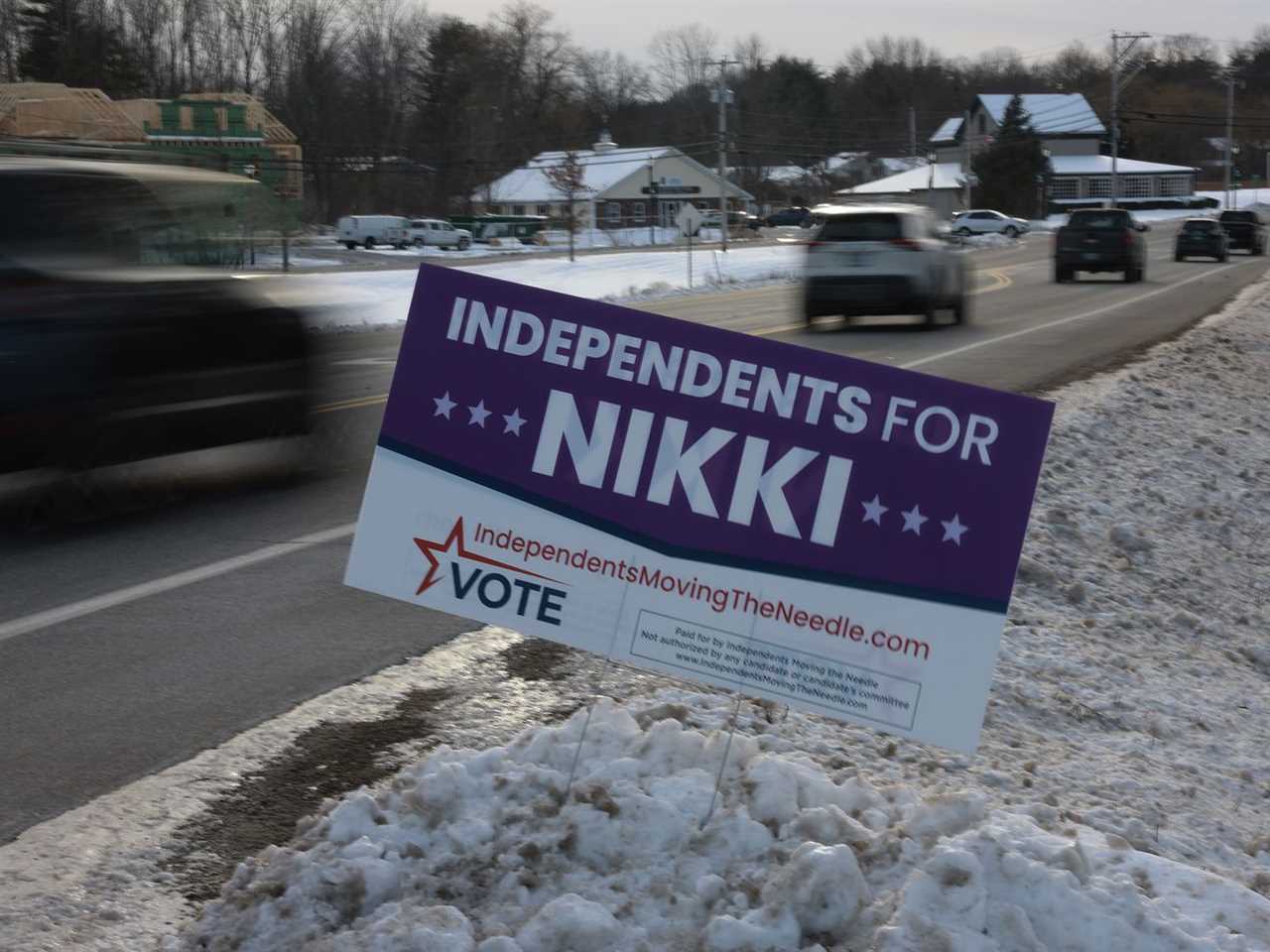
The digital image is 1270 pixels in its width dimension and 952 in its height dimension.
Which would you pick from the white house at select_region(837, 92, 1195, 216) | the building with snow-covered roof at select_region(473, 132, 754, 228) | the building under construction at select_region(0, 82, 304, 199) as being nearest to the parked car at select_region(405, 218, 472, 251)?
the building under construction at select_region(0, 82, 304, 199)

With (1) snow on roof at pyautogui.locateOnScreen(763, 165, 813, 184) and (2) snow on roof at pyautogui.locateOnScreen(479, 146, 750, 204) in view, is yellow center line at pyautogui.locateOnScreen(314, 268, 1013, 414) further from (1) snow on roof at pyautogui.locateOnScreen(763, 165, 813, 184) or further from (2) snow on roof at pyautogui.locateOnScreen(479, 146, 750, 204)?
(1) snow on roof at pyautogui.locateOnScreen(763, 165, 813, 184)

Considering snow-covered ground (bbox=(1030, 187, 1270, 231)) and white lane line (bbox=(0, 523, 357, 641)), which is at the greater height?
snow-covered ground (bbox=(1030, 187, 1270, 231))

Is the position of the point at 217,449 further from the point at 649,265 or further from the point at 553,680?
the point at 649,265

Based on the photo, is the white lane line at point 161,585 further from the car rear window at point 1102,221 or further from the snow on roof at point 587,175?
the snow on roof at point 587,175

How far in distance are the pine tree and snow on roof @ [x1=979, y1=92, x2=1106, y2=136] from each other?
1728 centimetres

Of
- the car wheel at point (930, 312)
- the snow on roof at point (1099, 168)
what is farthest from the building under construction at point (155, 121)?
the snow on roof at point (1099, 168)

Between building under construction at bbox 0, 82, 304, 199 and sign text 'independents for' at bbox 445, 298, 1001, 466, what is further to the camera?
building under construction at bbox 0, 82, 304, 199

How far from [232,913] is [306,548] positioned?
4425 mm

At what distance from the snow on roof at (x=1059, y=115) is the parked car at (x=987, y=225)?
40.6m

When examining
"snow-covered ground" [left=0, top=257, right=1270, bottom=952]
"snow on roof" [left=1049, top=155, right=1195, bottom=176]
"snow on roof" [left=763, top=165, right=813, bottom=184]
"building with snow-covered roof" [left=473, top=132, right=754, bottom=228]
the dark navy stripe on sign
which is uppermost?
"snow on roof" [left=763, top=165, right=813, bottom=184]

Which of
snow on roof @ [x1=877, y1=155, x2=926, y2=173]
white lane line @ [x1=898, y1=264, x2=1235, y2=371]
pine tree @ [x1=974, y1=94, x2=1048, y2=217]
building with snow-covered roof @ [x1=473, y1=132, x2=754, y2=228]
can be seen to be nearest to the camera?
white lane line @ [x1=898, y1=264, x2=1235, y2=371]

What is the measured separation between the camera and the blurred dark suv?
759cm

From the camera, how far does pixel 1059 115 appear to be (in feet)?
392

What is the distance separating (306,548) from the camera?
7828mm
